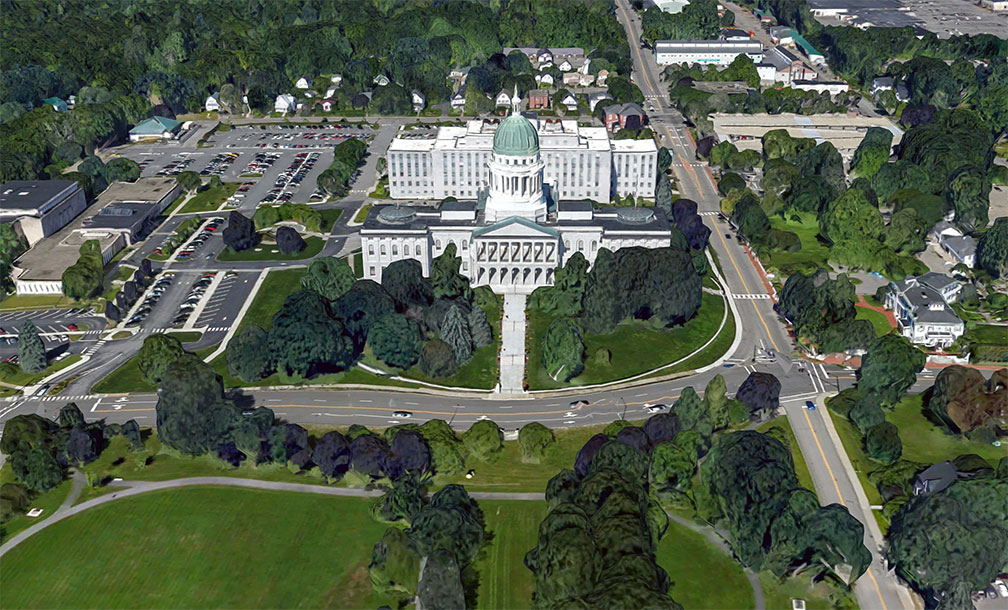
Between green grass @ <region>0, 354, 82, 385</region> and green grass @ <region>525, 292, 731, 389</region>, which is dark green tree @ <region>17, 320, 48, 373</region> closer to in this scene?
green grass @ <region>0, 354, 82, 385</region>

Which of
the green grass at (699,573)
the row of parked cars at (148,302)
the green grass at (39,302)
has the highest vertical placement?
the green grass at (699,573)

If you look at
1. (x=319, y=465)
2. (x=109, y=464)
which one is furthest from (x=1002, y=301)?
(x=109, y=464)

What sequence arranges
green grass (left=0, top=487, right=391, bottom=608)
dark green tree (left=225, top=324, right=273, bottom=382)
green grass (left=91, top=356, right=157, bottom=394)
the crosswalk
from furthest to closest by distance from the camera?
the crosswalk
dark green tree (left=225, top=324, right=273, bottom=382)
green grass (left=91, top=356, right=157, bottom=394)
green grass (left=0, top=487, right=391, bottom=608)

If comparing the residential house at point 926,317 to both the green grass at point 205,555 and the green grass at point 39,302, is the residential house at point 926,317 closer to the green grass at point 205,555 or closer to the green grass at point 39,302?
the green grass at point 205,555

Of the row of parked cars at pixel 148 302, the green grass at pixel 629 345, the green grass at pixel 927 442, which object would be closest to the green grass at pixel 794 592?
the green grass at pixel 927 442

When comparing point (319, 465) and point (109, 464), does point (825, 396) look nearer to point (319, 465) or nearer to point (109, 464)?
point (319, 465)

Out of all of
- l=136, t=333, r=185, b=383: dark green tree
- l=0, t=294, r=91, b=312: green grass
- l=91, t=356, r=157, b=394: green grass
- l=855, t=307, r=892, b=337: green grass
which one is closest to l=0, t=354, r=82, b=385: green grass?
l=91, t=356, r=157, b=394: green grass

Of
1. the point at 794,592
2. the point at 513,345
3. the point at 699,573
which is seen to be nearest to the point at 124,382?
the point at 513,345
